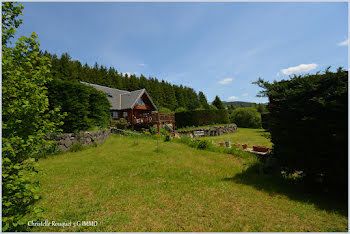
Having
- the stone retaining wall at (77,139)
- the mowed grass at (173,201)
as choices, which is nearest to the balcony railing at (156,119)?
the stone retaining wall at (77,139)

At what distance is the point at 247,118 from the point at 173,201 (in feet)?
103

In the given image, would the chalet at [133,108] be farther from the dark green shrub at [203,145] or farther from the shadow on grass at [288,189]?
the shadow on grass at [288,189]

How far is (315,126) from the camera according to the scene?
4387mm

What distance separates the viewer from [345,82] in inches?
159

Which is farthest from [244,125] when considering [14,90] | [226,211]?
[14,90]

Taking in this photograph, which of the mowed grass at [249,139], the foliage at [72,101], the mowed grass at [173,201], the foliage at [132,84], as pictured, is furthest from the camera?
the foliage at [132,84]

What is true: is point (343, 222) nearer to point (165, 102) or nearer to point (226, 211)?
point (226, 211)

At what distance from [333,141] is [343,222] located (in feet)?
6.07

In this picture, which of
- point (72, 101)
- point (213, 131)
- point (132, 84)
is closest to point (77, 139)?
Result: point (72, 101)

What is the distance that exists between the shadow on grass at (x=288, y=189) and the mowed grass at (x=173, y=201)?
0.04 metres

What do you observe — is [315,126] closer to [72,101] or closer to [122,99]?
[72,101]

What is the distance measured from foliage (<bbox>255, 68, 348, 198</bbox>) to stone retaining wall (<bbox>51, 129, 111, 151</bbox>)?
10.8 m

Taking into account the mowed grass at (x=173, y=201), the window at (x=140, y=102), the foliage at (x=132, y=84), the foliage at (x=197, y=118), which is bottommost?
the mowed grass at (x=173, y=201)

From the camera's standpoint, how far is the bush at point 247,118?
30050 mm
